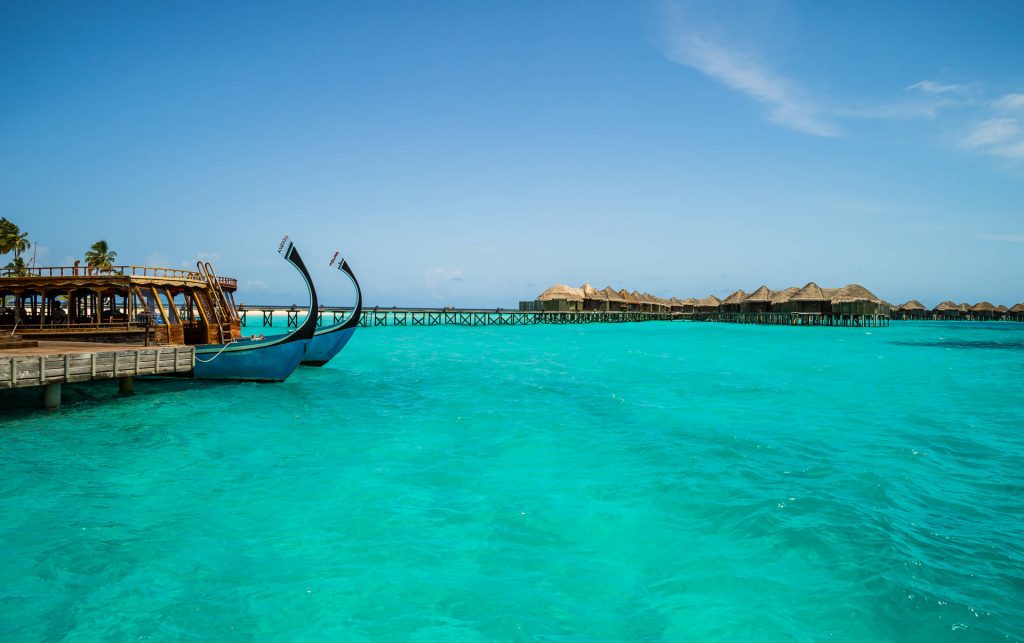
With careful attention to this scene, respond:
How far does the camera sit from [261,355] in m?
19.9

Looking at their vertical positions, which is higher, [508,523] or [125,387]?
[125,387]

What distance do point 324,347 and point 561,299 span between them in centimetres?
5668

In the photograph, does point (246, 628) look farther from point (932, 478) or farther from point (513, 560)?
point (932, 478)

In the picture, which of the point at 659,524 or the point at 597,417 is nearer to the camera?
the point at 659,524

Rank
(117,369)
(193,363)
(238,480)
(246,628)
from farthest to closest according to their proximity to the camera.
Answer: (193,363) → (117,369) → (238,480) → (246,628)

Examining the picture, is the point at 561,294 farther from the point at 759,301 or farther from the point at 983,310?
the point at 983,310

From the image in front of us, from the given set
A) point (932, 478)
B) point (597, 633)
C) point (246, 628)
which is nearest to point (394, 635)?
point (246, 628)

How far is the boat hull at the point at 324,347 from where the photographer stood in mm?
25906

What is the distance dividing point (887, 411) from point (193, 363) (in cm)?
2242

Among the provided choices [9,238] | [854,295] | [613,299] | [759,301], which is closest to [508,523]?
[9,238]

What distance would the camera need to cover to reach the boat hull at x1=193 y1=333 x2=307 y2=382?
1889 centimetres

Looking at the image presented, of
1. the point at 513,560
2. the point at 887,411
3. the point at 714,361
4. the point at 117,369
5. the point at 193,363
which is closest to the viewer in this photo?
the point at 513,560

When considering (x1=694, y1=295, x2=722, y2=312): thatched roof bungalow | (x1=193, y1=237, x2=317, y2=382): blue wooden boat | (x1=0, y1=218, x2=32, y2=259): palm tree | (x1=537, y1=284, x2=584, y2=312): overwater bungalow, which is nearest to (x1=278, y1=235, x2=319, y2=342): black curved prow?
(x1=193, y1=237, x2=317, y2=382): blue wooden boat

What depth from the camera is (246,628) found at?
17.8ft
